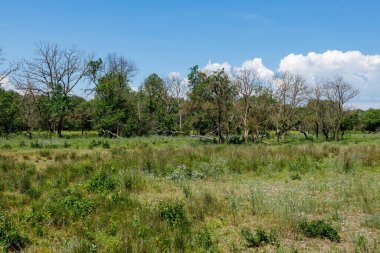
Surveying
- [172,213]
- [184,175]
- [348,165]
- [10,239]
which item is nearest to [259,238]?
[172,213]

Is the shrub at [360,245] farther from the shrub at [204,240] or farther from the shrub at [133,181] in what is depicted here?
the shrub at [133,181]

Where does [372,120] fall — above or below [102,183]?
above

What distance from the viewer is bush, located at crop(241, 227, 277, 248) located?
7.16 meters

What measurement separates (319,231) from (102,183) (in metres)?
7.45

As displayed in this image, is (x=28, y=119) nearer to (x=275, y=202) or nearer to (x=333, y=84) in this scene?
(x=333, y=84)

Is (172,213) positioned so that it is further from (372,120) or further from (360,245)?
(372,120)

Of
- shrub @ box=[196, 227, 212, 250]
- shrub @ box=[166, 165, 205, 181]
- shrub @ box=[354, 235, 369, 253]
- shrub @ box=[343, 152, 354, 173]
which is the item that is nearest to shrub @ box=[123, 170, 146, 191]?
shrub @ box=[166, 165, 205, 181]

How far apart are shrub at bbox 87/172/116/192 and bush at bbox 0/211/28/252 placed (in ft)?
13.7

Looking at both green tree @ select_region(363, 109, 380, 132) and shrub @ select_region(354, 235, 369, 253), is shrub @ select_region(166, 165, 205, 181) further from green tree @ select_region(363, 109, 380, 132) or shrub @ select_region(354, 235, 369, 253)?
green tree @ select_region(363, 109, 380, 132)

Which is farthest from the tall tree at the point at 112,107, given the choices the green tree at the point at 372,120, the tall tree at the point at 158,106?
the green tree at the point at 372,120

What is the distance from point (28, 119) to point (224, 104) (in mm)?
34364

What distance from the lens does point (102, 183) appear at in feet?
39.4

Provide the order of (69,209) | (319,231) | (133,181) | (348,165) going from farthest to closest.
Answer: (348,165) → (133,181) → (69,209) → (319,231)

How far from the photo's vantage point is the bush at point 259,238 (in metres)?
7.16
